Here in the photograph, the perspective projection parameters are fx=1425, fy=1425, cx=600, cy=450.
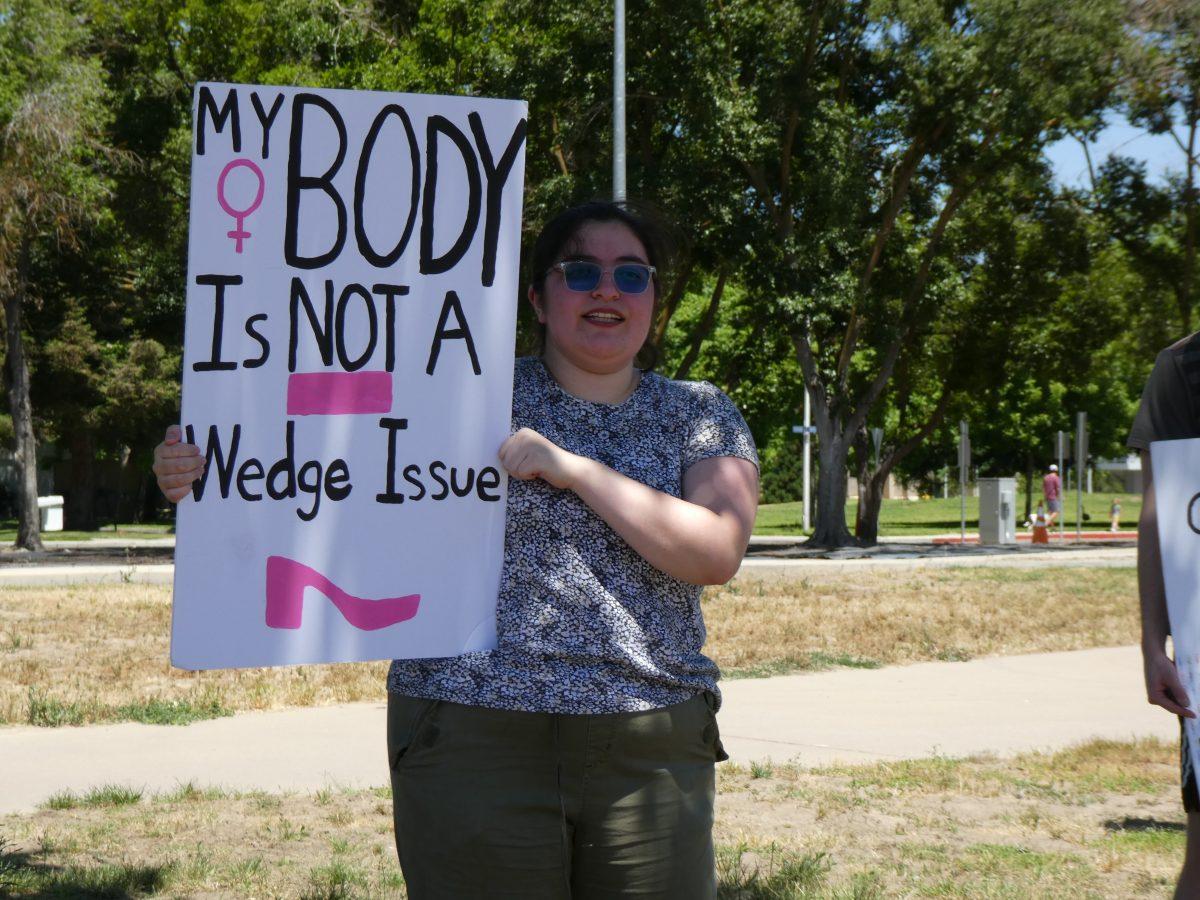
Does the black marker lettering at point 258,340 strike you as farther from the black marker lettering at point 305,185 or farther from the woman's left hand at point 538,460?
the woman's left hand at point 538,460

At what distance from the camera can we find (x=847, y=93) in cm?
2578

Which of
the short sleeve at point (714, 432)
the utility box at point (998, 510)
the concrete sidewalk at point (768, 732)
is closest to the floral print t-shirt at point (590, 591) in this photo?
the short sleeve at point (714, 432)

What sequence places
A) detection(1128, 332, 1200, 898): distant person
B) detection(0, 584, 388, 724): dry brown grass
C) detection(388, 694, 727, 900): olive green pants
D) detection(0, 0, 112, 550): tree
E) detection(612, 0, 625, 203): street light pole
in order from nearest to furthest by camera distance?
1. detection(388, 694, 727, 900): olive green pants
2. detection(1128, 332, 1200, 898): distant person
3. detection(0, 584, 388, 724): dry brown grass
4. detection(612, 0, 625, 203): street light pole
5. detection(0, 0, 112, 550): tree

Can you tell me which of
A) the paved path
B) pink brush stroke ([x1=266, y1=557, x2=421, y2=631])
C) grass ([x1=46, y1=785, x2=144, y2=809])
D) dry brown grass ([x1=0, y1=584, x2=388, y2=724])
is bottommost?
grass ([x1=46, y1=785, x2=144, y2=809])

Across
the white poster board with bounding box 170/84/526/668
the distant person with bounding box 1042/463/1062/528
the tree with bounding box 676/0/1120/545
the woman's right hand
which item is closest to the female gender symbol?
the white poster board with bounding box 170/84/526/668

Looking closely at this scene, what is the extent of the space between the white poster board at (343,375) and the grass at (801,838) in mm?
2194

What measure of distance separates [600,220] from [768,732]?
5185 millimetres

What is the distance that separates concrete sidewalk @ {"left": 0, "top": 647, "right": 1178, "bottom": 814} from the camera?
20.5 ft

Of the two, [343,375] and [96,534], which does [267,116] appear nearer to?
[343,375]

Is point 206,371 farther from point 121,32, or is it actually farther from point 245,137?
point 121,32

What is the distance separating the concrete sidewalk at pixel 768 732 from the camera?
20.5ft

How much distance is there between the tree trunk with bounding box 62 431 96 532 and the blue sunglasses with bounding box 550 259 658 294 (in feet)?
131

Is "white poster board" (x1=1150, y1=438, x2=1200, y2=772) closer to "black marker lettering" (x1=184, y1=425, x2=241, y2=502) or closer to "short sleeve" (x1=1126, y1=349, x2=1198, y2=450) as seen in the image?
"short sleeve" (x1=1126, y1=349, x2=1198, y2=450)

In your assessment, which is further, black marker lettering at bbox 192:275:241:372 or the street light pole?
the street light pole
